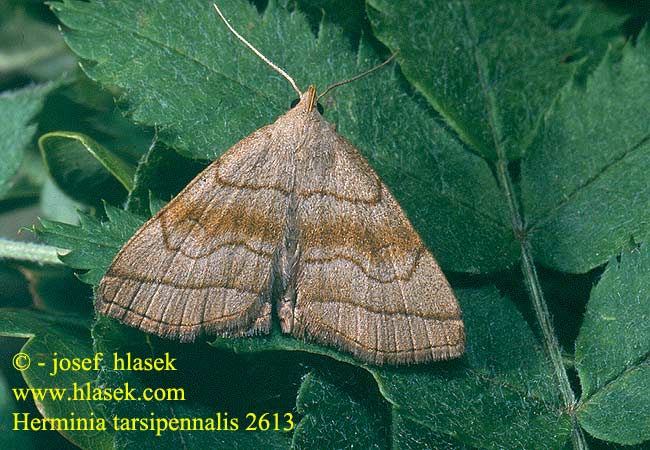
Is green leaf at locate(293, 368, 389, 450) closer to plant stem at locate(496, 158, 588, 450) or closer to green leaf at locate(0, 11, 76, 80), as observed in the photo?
plant stem at locate(496, 158, 588, 450)

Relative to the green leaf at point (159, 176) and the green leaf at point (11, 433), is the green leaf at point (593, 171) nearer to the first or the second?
the green leaf at point (159, 176)

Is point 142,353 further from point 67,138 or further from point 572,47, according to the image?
point 572,47

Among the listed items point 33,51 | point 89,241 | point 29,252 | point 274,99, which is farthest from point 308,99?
point 33,51

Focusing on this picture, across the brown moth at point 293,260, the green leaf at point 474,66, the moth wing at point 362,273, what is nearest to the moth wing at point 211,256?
the brown moth at point 293,260

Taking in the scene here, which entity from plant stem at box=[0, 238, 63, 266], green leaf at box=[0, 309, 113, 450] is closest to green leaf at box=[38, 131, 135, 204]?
plant stem at box=[0, 238, 63, 266]

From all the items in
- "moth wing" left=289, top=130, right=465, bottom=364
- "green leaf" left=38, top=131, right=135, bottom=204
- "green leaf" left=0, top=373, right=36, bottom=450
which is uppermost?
"green leaf" left=38, top=131, right=135, bottom=204
